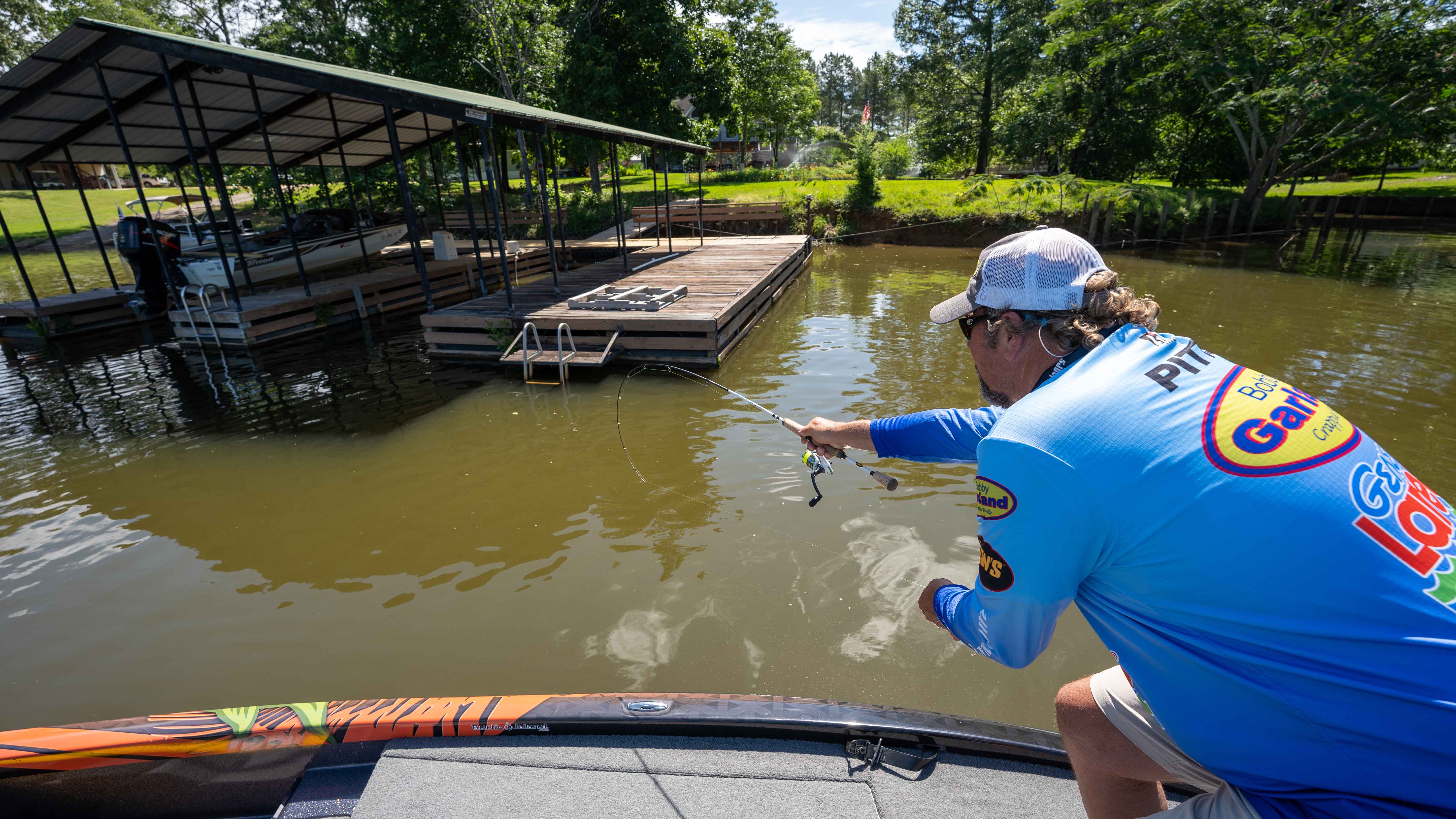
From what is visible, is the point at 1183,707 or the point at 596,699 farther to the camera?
the point at 596,699

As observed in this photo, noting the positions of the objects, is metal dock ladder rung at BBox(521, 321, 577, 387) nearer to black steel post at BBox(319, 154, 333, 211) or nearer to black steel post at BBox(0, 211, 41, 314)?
black steel post at BBox(0, 211, 41, 314)

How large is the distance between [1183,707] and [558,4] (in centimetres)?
3295

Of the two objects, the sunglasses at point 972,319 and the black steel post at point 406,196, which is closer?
the sunglasses at point 972,319

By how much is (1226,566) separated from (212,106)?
1724cm

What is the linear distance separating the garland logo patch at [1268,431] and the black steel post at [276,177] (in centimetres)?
1293

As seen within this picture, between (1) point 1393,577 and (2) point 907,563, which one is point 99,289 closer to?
(2) point 907,563

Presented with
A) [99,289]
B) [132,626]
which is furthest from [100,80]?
[132,626]

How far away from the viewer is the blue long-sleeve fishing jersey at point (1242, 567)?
3.70 ft

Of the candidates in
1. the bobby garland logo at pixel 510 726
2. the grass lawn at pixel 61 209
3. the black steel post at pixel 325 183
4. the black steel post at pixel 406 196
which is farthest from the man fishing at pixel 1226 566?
the grass lawn at pixel 61 209

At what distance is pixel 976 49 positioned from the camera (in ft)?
116

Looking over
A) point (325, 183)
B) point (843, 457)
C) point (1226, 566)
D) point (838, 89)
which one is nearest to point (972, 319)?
point (1226, 566)

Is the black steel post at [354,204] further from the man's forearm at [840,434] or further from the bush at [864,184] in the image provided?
the bush at [864,184]

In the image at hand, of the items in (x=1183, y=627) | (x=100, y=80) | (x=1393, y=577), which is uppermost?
(x=100, y=80)

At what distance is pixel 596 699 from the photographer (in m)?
2.49
